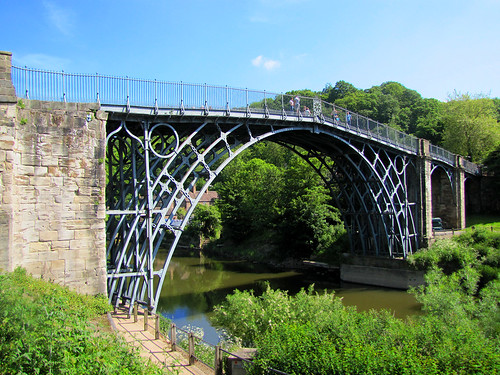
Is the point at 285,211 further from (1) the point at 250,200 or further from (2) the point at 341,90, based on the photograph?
(2) the point at 341,90

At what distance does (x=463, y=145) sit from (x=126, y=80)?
41224 mm

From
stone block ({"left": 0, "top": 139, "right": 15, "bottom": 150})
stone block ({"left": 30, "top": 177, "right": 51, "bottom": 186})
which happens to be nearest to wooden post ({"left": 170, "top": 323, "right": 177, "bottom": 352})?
stone block ({"left": 30, "top": 177, "right": 51, "bottom": 186})

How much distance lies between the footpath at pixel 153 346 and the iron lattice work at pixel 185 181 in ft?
4.41

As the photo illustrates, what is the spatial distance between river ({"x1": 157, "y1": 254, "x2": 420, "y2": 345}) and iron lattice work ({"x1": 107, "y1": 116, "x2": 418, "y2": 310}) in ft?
7.44

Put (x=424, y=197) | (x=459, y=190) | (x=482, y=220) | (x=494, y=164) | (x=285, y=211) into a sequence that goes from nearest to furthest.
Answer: (x=424, y=197)
(x=459, y=190)
(x=285, y=211)
(x=482, y=220)
(x=494, y=164)

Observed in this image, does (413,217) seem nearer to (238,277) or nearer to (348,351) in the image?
(238,277)

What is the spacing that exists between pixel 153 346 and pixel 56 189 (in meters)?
5.07

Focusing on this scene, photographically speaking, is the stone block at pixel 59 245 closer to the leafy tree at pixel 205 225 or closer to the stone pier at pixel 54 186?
the stone pier at pixel 54 186

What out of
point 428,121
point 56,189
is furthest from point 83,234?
point 428,121

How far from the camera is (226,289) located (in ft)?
92.4

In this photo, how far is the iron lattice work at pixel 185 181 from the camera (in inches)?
567

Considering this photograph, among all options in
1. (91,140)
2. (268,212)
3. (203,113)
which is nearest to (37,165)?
(91,140)

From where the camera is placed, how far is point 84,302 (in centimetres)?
1127

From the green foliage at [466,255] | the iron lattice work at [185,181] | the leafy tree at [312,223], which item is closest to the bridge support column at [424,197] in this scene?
the iron lattice work at [185,181]
